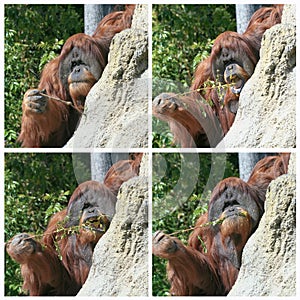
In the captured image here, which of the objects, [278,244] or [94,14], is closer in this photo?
[278,244]

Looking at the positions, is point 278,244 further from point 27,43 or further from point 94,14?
point 27,43

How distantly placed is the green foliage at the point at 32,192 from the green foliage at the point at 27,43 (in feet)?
1.06

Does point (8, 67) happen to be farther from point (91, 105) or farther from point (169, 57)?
point (91, 105)

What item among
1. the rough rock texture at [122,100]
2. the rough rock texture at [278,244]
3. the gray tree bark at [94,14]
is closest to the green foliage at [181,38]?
the rough rock texture at [122,100]

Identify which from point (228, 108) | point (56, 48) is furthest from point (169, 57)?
point (228, 108)

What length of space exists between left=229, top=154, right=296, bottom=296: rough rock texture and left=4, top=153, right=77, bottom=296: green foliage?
40.9 inches

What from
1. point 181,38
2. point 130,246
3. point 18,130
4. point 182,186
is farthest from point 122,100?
point 181,38

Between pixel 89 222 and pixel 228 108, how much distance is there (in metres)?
0.59

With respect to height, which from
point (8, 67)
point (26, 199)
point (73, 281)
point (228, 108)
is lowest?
point (73, 281)

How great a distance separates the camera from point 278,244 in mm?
3141

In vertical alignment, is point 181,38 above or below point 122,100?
above

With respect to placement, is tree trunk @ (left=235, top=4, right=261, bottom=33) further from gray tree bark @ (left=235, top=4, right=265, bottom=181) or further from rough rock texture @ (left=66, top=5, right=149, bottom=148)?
rough rock texture @ (left=66, top=5, right=149, bottom=148)

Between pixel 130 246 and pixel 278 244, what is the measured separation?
46 cm

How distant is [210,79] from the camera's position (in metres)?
3.40
